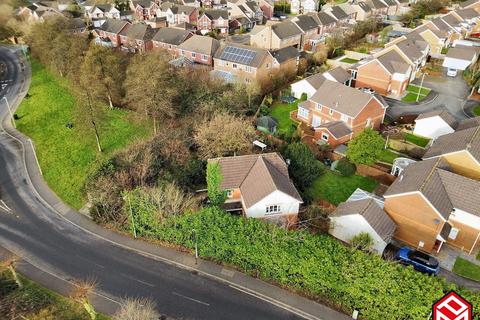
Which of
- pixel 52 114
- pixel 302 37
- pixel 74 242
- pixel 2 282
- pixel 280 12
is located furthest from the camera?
pixel 280 12

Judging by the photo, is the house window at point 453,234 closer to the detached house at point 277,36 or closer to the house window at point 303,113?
the house window at point 303,113

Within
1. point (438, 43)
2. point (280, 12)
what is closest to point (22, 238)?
point (438, 43)

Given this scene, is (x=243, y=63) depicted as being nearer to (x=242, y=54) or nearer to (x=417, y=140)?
(x=242, y=54)

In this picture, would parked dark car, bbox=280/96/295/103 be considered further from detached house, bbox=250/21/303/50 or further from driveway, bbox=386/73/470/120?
detached house, bbox=250/21/303/50

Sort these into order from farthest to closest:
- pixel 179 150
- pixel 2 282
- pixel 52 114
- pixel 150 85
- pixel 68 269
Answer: pixel 52 114, pixel 150 85, pixel 179 150, pixel 68 269, pixel 2 282

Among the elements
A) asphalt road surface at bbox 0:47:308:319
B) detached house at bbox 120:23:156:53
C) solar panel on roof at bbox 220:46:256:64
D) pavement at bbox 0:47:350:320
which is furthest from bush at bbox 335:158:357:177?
detached house at bbox 120:23:156:53

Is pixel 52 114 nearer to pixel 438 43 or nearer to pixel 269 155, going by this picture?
pixel 269 155

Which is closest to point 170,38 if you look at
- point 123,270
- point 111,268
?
point 111,268

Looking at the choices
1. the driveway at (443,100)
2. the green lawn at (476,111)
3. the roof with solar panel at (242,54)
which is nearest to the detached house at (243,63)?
the roof with solar panel at (242,54)
